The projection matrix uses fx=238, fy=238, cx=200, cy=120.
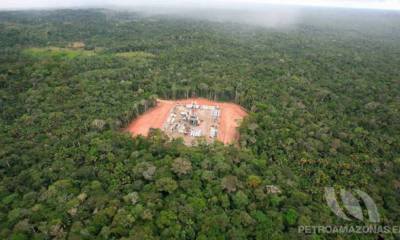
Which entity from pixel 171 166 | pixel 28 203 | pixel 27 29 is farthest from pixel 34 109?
pixel 27 29

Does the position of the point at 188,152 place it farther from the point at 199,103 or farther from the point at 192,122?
the point at 199,103

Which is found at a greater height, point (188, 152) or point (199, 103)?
point (199, 103)

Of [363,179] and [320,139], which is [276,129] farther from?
[363,179]

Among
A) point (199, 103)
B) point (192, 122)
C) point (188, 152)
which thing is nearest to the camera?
point (188, 152)

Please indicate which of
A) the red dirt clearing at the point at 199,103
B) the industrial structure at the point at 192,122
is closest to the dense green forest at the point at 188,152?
the red dirt clearing at the point at 199,103

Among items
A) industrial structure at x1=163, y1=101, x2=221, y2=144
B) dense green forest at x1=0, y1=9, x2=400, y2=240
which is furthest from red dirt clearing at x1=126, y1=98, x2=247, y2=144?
dense green forest at x1=0, y1=9, x2=400, y2=240

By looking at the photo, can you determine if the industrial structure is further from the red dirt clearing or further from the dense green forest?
the dense green forest

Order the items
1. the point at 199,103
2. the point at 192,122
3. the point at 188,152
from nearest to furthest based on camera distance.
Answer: the point at 188,152
the point at 192,122
the point at 199,103

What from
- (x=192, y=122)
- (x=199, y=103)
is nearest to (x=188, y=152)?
(x=192, y=122)
